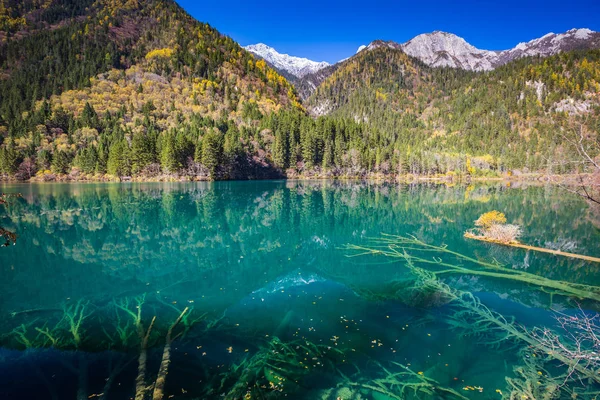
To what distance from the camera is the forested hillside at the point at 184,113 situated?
85.4 metres

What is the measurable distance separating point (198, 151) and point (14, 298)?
252 ft

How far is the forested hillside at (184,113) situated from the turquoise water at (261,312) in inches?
2415

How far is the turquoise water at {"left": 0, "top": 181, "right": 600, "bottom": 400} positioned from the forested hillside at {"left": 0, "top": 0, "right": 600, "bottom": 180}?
2415 inches

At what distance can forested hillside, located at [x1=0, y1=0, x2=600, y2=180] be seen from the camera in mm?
85375

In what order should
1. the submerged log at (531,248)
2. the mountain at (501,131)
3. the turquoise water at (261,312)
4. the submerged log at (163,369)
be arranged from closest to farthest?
the submerged log at (163,369) → the turquoise water at (261,312) → the submerged log at (531,248) → the mountain at (501,131)

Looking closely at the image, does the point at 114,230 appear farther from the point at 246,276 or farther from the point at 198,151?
the point at 198,151

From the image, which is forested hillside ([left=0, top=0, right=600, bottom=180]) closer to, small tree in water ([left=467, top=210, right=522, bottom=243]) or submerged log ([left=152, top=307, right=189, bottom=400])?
small tree in water ([left=467, top=210, right=522, bottom=243])

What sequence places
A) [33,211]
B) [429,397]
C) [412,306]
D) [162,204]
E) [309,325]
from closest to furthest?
1. [429,397]
2. [309,325]
3. [412,306]
4. [33,211]
5. [162,204]

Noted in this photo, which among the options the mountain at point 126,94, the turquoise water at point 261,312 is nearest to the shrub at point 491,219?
the turquoise water at point 261,312

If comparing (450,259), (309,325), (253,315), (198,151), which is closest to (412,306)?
(309,325)

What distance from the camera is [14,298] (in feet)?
35.0

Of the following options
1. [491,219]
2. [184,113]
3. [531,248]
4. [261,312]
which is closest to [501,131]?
[184,113]

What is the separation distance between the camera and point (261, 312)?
9930mm

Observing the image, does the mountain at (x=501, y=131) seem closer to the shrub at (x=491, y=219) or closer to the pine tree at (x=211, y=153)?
the pine tree at (x=211, y=153)
